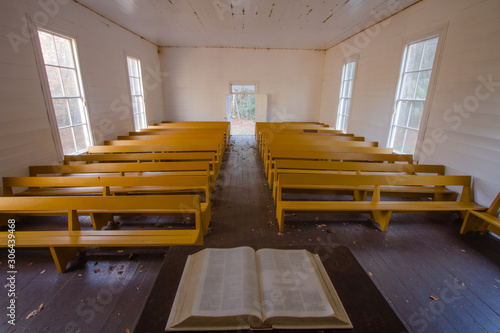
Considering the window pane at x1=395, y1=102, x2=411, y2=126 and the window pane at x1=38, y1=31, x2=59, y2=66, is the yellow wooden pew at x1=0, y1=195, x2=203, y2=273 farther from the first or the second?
the window pane at x1=395, y1=102, x2=411, y2=126

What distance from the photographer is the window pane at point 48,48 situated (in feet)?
11.5

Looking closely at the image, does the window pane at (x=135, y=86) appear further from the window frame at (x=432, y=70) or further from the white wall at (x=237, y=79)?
the window frame at (x=432, y=70)

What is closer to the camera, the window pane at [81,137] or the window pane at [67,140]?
the window pane at [67,140]

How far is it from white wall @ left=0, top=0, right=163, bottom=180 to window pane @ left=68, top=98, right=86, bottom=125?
0.20 meters

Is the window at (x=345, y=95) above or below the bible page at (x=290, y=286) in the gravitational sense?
above

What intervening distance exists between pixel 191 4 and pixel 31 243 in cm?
465

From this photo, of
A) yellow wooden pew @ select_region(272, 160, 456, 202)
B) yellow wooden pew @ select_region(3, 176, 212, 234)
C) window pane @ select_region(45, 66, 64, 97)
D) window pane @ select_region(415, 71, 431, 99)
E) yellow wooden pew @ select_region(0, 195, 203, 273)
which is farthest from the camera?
window pane @ select_region(415, 71, 431, 99)

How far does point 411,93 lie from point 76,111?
20.7 feet

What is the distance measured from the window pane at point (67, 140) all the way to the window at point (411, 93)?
20.5ft

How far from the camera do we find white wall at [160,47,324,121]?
8.62 meters

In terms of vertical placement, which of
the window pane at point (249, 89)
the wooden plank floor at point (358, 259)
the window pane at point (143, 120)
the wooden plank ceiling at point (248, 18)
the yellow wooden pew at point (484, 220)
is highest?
the wooden plank ceiling at point (248, 18)

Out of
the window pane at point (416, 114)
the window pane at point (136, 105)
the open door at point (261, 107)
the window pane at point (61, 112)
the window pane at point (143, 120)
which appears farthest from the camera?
the open door at point (261, 107)

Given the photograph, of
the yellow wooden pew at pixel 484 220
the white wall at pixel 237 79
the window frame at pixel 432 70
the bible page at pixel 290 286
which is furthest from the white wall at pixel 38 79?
the window frame at pixel 432 70

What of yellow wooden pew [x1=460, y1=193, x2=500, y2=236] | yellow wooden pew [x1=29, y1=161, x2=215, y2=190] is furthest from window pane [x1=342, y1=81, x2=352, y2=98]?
yellow wooden pew [x1=29, y1=161, x2=215, y2=190]
